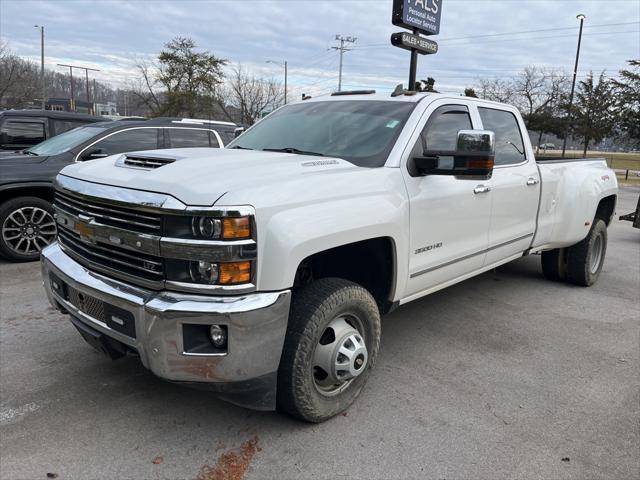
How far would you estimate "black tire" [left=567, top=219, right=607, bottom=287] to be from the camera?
584 centimetres

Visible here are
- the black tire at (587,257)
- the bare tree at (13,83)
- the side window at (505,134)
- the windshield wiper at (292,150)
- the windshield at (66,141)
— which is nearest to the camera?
the windshield wiper at (292,150)

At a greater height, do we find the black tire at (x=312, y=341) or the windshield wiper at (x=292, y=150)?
the windshield wiper at (x=292, y=150)

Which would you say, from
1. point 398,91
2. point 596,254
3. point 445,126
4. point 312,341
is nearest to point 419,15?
point 596,254

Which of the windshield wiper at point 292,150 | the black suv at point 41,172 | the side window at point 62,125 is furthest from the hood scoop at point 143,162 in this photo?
the side window at point 62,125

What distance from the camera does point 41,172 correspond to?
6160 mm

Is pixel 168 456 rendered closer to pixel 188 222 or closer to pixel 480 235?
pixel 188 222

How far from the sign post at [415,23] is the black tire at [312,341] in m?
8.31

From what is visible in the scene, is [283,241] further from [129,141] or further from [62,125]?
[62,125]

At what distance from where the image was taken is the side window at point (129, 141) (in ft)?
21.8

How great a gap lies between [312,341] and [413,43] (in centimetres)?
914

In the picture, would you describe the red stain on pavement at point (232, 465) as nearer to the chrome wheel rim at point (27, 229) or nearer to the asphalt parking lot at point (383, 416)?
the asphalt parking lot at point (383, 416)

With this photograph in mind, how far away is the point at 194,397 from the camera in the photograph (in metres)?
3.22

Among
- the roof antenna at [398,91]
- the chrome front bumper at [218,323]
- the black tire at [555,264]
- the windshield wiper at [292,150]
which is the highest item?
the roof antenna at [398,91]

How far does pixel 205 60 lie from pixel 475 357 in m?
38.0
